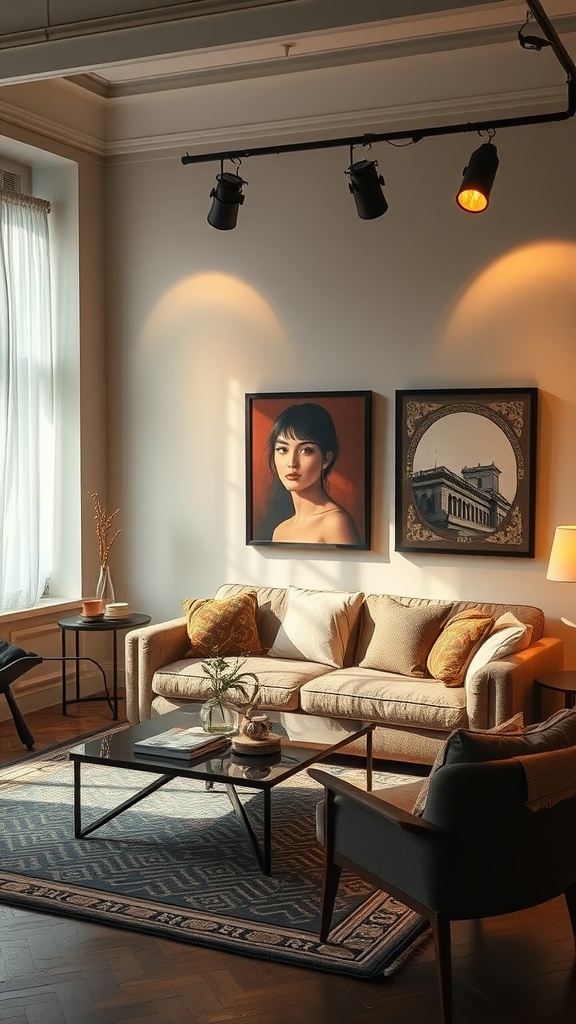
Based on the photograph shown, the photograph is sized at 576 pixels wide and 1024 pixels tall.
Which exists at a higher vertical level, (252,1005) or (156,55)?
(156,55)

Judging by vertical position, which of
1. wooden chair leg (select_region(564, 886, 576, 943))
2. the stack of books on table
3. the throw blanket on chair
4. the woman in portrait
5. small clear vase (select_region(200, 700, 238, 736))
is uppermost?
the woman in portrait

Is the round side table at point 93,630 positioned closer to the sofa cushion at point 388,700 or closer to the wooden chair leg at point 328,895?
the sofa cushion at point 388,700

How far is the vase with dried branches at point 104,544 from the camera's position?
6652mm

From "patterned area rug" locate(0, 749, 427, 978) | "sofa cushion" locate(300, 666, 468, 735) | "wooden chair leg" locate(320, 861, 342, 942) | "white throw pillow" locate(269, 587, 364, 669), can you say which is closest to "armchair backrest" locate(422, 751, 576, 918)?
"patterned area rug" locate(0, 749, 427, 978)

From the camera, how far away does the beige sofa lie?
5.05 meters

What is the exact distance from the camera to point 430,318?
241 inches

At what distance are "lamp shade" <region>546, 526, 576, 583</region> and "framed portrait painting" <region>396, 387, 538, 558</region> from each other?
51cm

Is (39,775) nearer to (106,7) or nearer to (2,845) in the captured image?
(2,845)

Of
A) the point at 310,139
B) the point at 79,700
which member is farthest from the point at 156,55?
the point at 79,700

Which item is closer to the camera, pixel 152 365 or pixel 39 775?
pixel 39 775

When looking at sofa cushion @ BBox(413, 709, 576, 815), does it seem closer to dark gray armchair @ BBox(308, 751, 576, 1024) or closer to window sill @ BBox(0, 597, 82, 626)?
dark gray armchair @ BBox(308, 751, 576, 1024)

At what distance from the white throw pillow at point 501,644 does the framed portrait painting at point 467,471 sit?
2.21 feet

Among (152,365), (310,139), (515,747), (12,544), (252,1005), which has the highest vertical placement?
(310,139)

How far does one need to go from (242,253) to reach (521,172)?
1.78 meters
